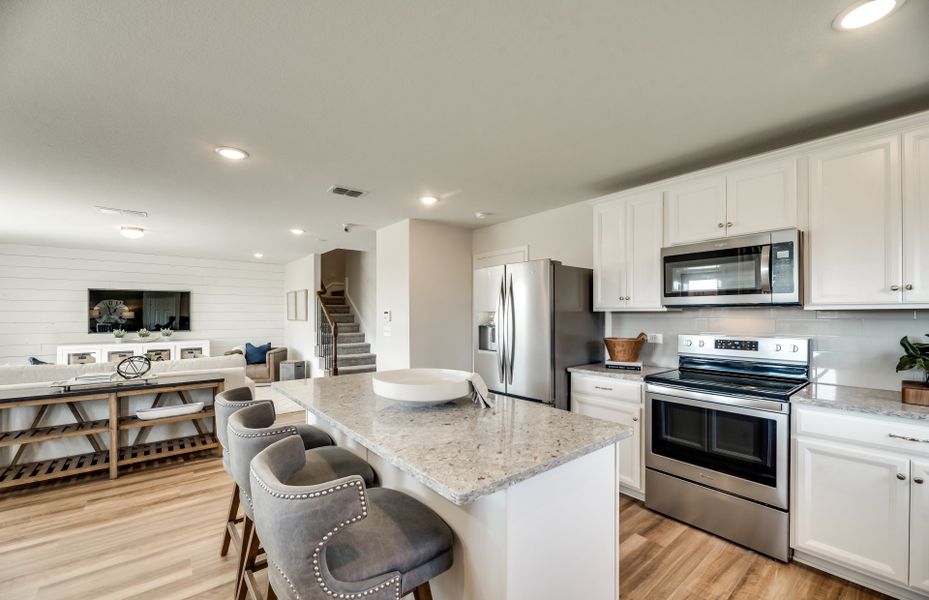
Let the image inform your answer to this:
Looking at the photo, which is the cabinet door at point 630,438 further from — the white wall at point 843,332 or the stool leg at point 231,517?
the stool leg at point 231,517

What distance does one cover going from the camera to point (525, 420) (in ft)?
5.32

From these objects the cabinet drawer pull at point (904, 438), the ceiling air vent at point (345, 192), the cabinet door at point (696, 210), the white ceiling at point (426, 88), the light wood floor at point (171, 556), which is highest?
the white ceiling at point (426, 88)

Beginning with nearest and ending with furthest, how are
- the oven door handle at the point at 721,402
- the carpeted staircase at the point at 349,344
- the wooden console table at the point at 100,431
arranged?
the oven door handle at the point at 721,402, the wooden console table at the point at 100,431, the carpeted staircase at the point at 349,344

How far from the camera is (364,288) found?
27.6 feet

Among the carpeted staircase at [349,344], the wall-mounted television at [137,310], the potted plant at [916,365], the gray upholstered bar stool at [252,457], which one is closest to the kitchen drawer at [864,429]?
the potted plant at [916,365]

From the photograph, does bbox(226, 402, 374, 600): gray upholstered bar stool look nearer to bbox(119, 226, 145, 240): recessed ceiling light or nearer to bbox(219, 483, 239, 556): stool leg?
bbox(219, 483, 239, 556): stool leg

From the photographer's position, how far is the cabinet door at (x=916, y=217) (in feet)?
6.46

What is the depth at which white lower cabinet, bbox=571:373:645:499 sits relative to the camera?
2824mm

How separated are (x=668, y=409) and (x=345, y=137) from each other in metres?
2.68

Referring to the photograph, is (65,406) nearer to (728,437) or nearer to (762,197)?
(728,437)

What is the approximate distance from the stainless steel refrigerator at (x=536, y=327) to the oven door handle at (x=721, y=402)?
2.37 feet

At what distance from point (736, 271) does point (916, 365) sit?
0.92 m

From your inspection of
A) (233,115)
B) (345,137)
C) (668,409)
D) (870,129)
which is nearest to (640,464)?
(668,409)

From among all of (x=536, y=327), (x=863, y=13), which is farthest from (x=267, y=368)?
(x=863, y=13)
